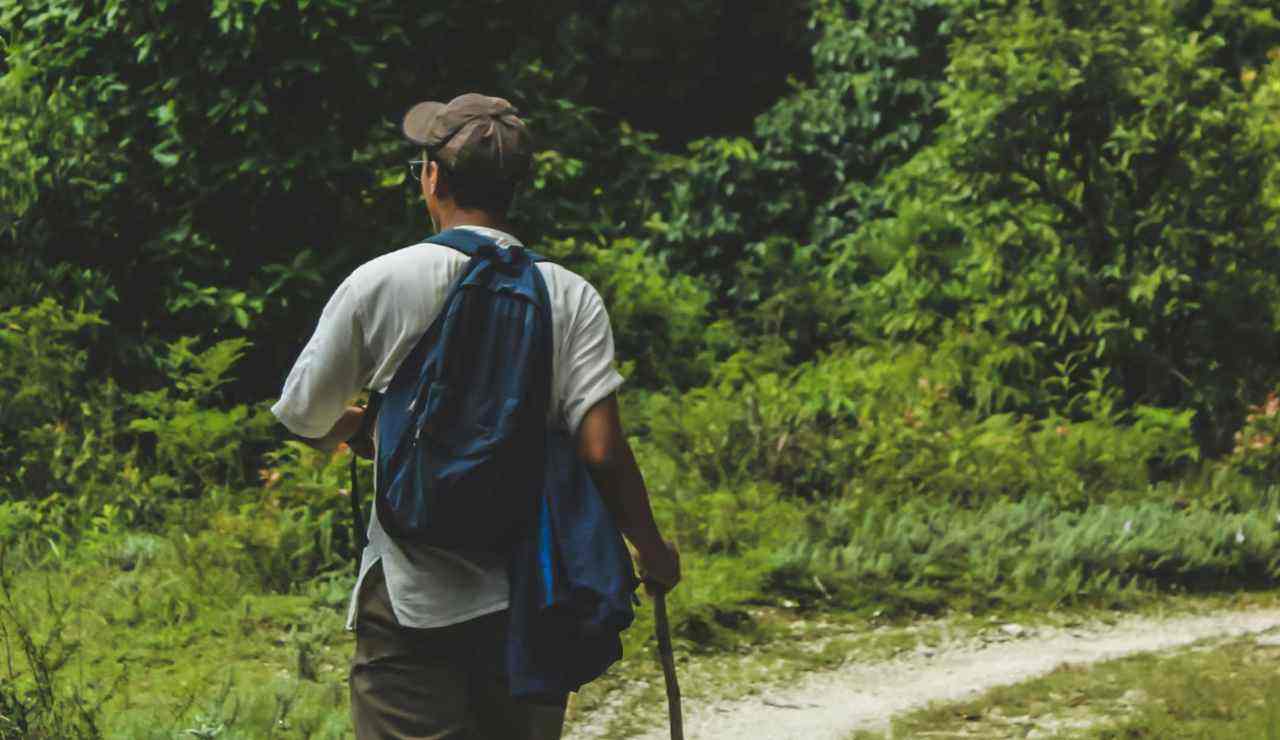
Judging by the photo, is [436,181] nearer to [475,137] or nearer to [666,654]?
[475,137]

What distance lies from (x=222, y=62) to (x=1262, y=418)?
5.86 metres

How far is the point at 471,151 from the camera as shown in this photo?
3.12 meters

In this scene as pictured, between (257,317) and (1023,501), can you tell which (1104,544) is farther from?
(257,317)

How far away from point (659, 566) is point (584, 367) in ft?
1.43

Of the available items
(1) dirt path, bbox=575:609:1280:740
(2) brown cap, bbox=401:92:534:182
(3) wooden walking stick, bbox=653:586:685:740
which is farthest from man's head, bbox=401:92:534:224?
(1) dirt path, bbox=575:609:1280:740

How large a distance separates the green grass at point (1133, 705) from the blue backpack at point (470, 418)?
3378mm

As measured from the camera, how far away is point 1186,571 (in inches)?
325

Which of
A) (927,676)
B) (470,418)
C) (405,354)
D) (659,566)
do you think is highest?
(405,354)

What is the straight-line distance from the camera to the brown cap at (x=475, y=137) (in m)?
3.13

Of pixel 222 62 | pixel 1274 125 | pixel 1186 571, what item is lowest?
pixel 1186 571

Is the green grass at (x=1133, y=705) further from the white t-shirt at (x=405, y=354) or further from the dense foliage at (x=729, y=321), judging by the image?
the white t-shirt at (x=405, y=354)

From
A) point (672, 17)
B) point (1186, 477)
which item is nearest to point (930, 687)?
Answer: point (1186, 477)

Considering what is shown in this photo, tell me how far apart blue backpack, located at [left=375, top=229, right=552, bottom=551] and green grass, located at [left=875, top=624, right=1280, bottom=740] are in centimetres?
338

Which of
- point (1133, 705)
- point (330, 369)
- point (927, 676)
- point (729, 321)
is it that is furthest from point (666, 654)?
point (729, 321)
